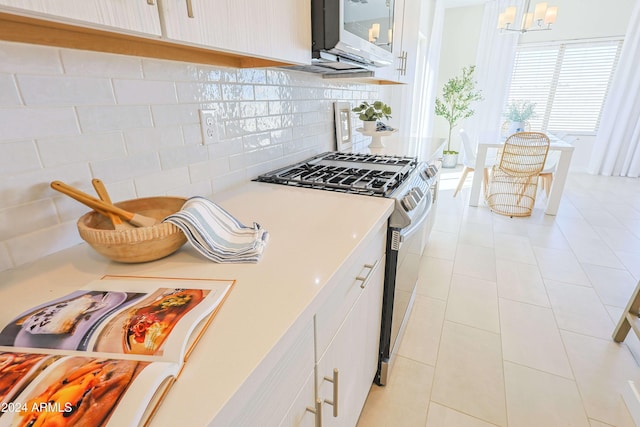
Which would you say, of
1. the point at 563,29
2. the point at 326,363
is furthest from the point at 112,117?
the point at 563,29

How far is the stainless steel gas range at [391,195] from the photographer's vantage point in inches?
45.8

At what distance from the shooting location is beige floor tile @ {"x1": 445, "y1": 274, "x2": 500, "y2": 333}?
5.94 ft

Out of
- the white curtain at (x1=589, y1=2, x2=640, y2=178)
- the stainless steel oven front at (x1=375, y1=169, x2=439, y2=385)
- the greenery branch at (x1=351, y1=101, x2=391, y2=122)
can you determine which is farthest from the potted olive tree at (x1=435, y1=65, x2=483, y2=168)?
the stainless steel oven front at (x1=375, y1=169, x2=439, y2=385)

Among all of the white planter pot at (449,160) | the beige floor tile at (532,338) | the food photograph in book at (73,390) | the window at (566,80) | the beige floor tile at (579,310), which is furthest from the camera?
the white planter pot at (449,160)

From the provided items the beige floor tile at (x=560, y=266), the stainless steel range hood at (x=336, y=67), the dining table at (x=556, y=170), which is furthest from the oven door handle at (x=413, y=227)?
the dining table at (x=556, y=170)

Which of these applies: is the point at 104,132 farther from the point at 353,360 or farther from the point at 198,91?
the point at 353,360

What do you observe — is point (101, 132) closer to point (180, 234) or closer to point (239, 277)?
point (180, 234)

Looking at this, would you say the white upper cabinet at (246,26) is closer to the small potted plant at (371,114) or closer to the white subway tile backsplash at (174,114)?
the white subway tile backsplash at (174,114)

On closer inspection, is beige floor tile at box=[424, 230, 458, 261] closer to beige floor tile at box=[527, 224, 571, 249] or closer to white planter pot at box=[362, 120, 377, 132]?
beige floor tile at box=[527, 224, 571, 249]

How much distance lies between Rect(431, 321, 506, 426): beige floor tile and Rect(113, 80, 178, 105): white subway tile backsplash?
1574 mm

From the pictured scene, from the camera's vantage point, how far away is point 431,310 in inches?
75.0

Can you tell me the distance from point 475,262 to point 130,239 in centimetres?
246

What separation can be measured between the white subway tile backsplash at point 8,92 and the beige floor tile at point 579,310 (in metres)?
2.46

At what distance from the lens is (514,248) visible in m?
2.69
